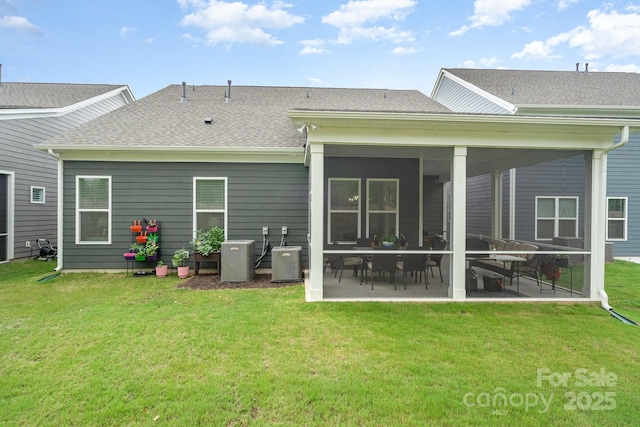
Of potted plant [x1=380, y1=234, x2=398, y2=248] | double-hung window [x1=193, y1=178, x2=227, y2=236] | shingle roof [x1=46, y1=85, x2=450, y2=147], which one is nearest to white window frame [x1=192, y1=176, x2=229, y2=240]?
double-hung window [x1=193, y1=178, x2=227, y2=236]

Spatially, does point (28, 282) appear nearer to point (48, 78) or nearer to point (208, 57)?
point (208, 57)

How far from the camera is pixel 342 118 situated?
→ 437 cm

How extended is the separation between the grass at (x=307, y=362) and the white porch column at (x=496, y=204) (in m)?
3.68

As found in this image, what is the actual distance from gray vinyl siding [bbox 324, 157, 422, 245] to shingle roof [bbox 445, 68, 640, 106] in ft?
13.4

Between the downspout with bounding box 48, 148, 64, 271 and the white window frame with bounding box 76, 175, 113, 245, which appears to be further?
the white window frame with bounding box 76, 175, 113, 245

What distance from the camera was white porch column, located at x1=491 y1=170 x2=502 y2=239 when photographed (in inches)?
320

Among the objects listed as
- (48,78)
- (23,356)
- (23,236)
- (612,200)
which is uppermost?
(48,78)

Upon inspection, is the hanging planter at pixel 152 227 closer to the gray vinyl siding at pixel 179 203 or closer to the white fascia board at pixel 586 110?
the gray vinyl siding at pixel 179 203

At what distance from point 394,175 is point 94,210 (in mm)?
7291

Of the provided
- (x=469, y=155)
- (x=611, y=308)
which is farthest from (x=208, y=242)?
(x=611, y=308)

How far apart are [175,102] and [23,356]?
784cm

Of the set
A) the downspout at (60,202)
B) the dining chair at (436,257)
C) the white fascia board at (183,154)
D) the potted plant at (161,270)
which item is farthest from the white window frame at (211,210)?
the dining chair at (436,257)

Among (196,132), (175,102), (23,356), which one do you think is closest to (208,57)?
(175,102)

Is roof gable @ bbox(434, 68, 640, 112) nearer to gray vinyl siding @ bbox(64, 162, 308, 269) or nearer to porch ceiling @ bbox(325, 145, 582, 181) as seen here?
porch ceiling @ bbox(325, 145, 582, 181)
